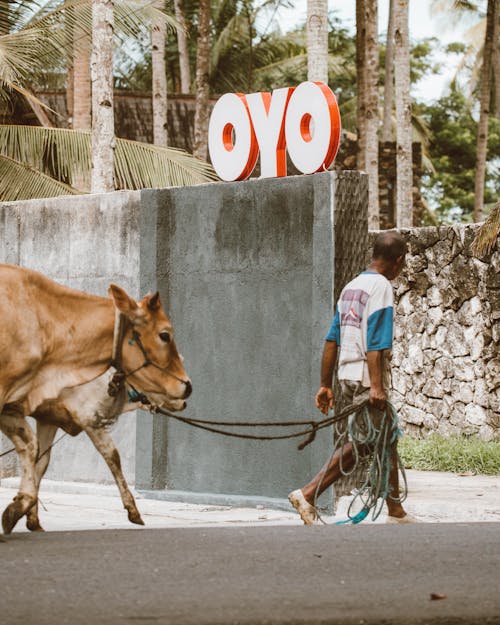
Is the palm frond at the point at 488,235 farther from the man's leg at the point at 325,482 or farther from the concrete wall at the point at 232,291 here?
the man's leg at the point at 325,482

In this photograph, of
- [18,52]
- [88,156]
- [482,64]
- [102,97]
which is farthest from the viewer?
[482,64]

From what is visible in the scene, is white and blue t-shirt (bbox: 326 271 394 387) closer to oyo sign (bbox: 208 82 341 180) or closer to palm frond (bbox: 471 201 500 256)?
oyo sign (bbox: 208 82 341 180)

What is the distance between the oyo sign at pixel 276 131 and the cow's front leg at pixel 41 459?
3.58m

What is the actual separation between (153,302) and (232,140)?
4.42m

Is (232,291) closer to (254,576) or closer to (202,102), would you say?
(254,576)

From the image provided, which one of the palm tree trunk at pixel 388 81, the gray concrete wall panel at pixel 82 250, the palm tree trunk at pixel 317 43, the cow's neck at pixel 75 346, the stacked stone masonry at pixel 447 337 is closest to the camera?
the cow's neck at pixel 75 346

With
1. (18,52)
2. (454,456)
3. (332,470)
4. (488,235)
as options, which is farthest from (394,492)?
(18,52)

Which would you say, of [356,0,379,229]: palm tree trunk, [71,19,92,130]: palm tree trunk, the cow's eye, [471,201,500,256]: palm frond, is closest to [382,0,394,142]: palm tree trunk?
[356,0,379,229]: palm tree trunk

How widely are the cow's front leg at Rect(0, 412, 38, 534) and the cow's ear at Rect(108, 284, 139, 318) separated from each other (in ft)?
3.04

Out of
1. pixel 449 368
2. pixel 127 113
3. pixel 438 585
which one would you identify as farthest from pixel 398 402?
pixel 127 113

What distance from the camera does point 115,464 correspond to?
905 centimetres

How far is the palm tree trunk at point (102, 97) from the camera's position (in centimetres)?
1850

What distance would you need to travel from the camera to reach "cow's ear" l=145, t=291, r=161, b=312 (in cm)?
890

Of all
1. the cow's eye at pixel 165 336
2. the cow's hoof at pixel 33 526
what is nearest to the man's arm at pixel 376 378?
the cow's eye at pixel 165 336
